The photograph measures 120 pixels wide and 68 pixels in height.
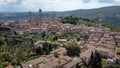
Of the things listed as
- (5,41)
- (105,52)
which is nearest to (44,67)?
(105,52)

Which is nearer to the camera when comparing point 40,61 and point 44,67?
point 44,67

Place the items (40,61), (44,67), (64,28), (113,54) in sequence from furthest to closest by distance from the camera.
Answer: (64,28) → (113,54) → (40,61) → (44,67)

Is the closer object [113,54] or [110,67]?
[110,67]

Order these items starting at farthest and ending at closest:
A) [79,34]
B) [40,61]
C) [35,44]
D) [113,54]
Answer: [79,34] < [35,44] < [113,54] < [40,61]

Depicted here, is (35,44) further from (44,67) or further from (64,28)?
(64,28)

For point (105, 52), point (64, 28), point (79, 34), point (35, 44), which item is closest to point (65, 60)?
point (105, 52)

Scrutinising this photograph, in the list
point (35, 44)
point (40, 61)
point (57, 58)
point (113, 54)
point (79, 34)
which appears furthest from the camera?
point (79, 34)

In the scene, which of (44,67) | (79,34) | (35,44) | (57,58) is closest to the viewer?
(44,67)

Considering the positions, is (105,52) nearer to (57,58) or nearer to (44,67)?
(57,58)
